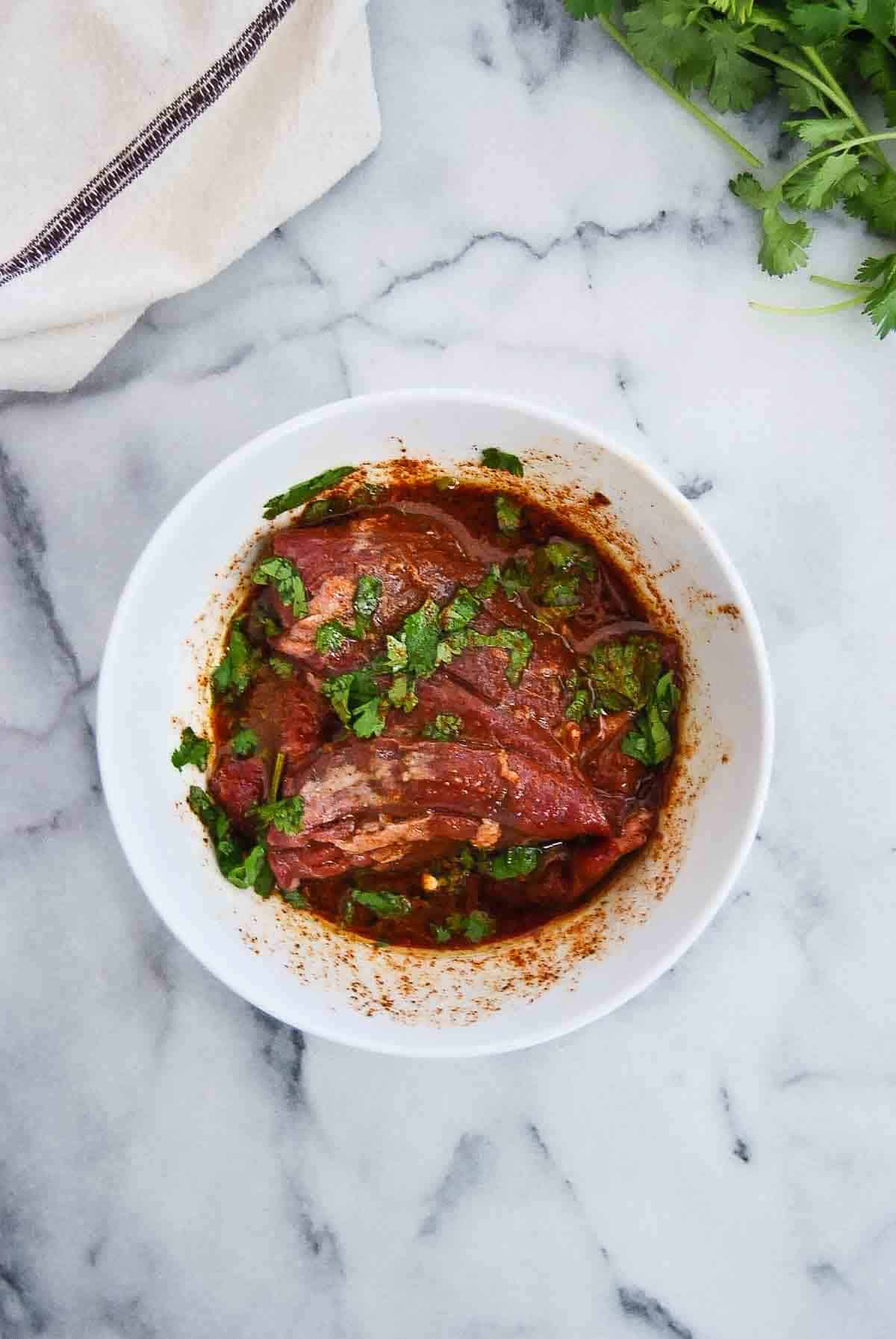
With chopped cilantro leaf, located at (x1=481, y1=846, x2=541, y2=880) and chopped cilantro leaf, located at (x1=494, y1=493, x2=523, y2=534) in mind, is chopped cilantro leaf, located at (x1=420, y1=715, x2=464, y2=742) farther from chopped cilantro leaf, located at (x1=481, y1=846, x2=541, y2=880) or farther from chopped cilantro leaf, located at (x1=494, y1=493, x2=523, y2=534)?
chopped cilantro leaf, located at (x1=494, y1=493, x2=523, y2=534)

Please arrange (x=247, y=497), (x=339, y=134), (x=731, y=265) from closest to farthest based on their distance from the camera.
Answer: (x=247, y=497), (x=339, y=134), (x=731, y=265)

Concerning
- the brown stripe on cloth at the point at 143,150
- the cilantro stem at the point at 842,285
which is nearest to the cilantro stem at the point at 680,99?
the cilantro stem at the point at 842,285

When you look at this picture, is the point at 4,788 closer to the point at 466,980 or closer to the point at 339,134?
the point at 466,980

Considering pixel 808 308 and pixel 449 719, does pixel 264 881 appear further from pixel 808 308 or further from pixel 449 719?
pixel 808 308

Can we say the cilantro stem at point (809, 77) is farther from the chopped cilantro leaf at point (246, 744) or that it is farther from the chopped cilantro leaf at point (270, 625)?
the chopped cilantro leaf at point (246, 744)

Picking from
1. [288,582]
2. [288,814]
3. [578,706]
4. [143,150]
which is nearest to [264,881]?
[288,814]

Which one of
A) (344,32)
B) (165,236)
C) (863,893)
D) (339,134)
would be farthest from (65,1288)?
(344,32)

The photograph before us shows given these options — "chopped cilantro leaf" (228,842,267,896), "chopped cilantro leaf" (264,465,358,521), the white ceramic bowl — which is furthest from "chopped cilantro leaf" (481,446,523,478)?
"chopped cilantro leaf" (228,842,267,896)
